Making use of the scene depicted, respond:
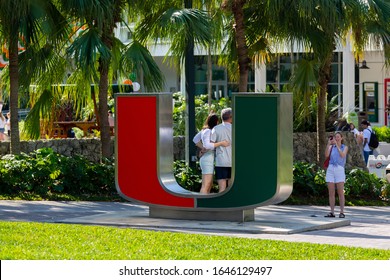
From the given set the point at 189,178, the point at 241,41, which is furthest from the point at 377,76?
the point at 189,178

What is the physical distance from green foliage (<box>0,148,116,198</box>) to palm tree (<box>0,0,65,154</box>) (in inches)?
43.9

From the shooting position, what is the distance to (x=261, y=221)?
15.1 metres

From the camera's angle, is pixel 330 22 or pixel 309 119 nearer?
pixel 330 22

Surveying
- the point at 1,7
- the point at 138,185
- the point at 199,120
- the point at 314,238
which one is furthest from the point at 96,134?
the point at 314,238

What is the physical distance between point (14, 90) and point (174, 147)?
470 cm

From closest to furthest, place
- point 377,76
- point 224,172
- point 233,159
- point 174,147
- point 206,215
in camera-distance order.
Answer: point 233,159
point 206,215
point 224,172
point 174,147
point 377,76

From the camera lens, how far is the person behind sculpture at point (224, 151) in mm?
15414

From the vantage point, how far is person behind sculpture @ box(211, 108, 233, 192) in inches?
607

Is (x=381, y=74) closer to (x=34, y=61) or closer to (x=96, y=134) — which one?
(x=96, y=134)

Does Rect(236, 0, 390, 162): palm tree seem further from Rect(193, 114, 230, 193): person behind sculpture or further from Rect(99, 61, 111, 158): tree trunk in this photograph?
Rect(193, 114, 230, 193): person behind sculpture

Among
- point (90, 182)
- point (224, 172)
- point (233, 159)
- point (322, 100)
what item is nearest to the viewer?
point (233, 159)

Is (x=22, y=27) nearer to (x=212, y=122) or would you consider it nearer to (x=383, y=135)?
(x=212, y=122)

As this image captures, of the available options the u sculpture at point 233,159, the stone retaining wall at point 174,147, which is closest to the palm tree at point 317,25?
the stone retaining wall at point 174,147

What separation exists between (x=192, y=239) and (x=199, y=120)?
1363 centimetres
